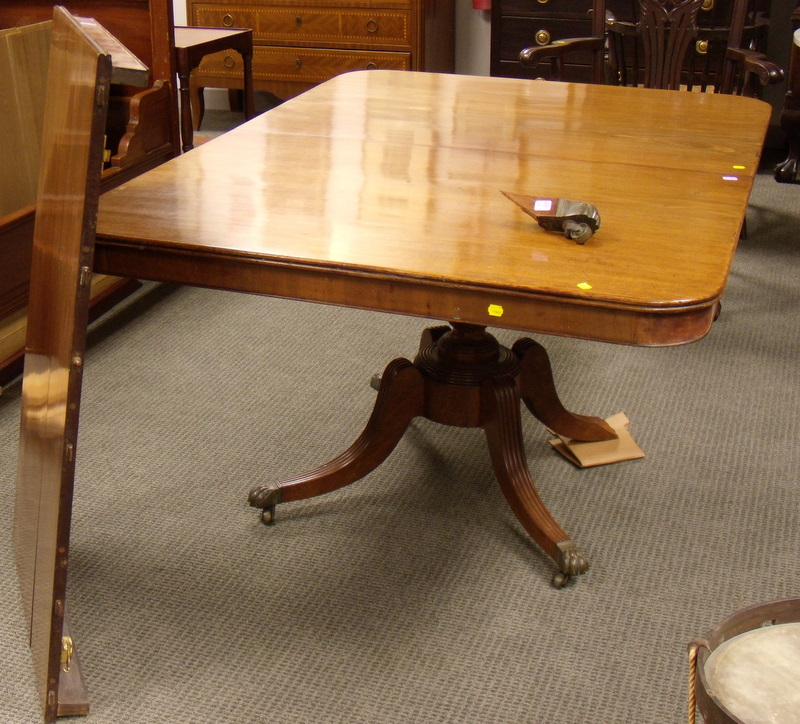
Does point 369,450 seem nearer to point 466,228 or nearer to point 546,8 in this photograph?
point 466,228

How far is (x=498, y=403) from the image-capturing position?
200cm

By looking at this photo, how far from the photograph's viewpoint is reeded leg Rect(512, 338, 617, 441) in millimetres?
2182

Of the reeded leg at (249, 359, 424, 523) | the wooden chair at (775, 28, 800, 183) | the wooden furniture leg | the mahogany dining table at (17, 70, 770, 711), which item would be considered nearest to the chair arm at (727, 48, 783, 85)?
the mahogany dining table at (17, 70, 770, 711)

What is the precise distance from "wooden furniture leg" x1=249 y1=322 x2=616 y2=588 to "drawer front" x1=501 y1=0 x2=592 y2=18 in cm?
277

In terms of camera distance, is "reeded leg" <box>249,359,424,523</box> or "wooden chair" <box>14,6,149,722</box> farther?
"reeded leg" <box>249,359,424,523</box>

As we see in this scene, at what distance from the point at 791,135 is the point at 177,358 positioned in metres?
2.58

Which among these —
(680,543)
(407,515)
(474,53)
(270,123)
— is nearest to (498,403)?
(407,515)

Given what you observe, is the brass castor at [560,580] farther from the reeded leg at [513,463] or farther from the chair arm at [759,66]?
the chair arm at [759,66]

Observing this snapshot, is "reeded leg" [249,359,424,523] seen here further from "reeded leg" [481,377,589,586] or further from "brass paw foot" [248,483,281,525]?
"reeded leg" [481,377,589,586]

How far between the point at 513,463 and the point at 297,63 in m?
3.26

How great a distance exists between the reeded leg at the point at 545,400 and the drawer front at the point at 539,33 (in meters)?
2.64

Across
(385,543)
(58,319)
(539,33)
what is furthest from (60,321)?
(539,33)

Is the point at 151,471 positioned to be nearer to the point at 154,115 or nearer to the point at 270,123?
the point at 270,123

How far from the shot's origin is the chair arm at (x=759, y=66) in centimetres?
282
